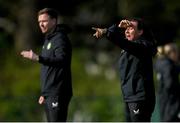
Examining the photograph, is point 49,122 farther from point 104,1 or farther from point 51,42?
point 104,1

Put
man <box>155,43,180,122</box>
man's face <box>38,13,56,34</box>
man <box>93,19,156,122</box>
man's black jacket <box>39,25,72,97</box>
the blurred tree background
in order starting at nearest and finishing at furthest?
1. man <box>93,19,156,122</box>
2. man's black jacket <box>39,25,72,97</box>
3. man's face <box>38,13,56,34</box>
4. man <box>155,43,180,122</box>
5. the blurred tree background

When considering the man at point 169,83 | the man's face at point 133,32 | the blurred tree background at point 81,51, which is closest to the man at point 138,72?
the man's face at point 133,32

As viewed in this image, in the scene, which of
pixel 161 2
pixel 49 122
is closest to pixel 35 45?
pixel 161 2

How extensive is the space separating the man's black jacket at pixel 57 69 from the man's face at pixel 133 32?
37.3 inches

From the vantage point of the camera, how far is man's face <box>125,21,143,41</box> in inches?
428

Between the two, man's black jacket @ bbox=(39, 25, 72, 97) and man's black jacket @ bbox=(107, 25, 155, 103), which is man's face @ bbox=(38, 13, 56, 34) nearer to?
man's black jacket @ bbox=(39, 25, 72, 97)

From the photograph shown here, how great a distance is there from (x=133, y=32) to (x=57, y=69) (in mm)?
1194

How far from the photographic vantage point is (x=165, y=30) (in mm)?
30500

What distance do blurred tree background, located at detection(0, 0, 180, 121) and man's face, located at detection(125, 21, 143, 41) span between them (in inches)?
368

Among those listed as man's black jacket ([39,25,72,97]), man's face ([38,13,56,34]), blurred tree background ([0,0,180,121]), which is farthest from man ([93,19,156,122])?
blurred tree background ([0,0,180,121])

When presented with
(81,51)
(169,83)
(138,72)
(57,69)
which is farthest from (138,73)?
(81,51)

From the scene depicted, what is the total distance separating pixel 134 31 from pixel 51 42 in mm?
1283

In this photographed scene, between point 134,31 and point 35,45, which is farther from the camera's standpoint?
point 35,45

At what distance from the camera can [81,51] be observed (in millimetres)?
28953
